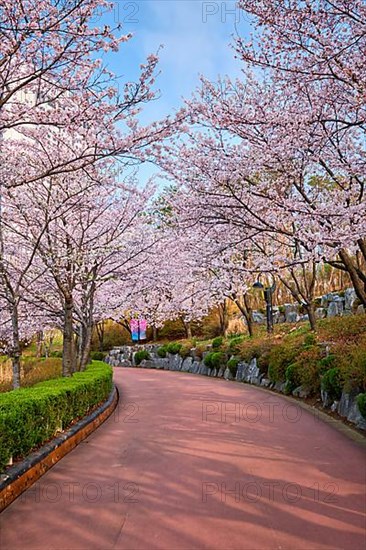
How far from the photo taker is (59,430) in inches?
244

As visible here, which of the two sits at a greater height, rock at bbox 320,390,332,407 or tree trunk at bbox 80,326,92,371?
tree trunk at bbox 80,326,92,371

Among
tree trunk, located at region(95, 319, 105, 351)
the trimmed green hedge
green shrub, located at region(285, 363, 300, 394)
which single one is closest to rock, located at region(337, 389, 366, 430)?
green shrub, located at region(285, 363, 300, 394)

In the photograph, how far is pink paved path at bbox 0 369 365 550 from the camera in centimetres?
329

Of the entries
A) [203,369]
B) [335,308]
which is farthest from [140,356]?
[335,308]

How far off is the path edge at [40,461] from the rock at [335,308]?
10.2 m

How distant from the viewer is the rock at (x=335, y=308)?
15.5 m

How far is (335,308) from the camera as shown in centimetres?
1575

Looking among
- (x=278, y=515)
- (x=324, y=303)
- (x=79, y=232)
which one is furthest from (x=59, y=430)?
(x=324, y=303)

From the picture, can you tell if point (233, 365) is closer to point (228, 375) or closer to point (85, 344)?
point (228, 375)

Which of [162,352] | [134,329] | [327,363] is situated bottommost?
[162,352]

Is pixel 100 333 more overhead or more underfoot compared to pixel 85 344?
more overhead

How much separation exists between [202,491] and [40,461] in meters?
1.87

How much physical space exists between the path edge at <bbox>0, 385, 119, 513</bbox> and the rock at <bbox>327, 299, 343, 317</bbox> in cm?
1023

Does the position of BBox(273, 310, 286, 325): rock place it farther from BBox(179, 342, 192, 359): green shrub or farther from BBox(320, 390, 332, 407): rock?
BBox(320, 390, 332, 407): rock
